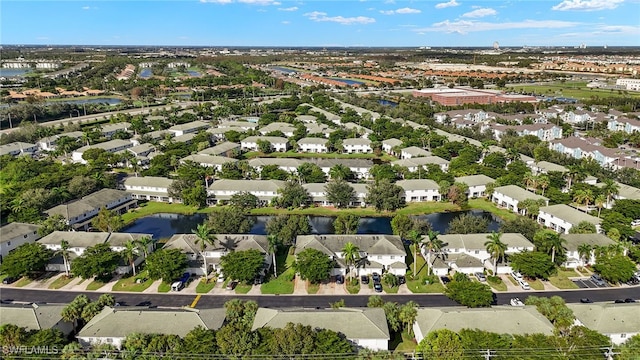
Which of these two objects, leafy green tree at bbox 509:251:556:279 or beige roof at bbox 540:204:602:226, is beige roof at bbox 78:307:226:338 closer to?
leafy green tree at bbox 509:251:556:279

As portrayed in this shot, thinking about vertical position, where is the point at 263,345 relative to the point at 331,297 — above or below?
above

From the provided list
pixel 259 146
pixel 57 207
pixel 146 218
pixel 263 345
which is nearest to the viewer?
pixel 263 345

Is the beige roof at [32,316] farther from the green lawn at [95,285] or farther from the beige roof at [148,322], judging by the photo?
the green lawn at [95,285]

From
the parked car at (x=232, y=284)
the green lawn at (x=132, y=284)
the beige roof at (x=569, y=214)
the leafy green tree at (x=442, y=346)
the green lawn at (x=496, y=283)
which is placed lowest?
the green lawn at (x=132, y=284)

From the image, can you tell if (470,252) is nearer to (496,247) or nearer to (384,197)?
(496,247)

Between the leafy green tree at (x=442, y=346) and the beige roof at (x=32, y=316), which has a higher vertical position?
the leafy green tree at (x=442, y=346)

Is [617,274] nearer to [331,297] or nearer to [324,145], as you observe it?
[331,297]

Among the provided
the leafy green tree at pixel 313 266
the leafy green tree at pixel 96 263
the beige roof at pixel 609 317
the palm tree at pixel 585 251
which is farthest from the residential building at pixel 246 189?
the beige roof at pixel 609 317

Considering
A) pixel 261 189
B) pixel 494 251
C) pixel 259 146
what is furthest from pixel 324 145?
pixel 494 251
